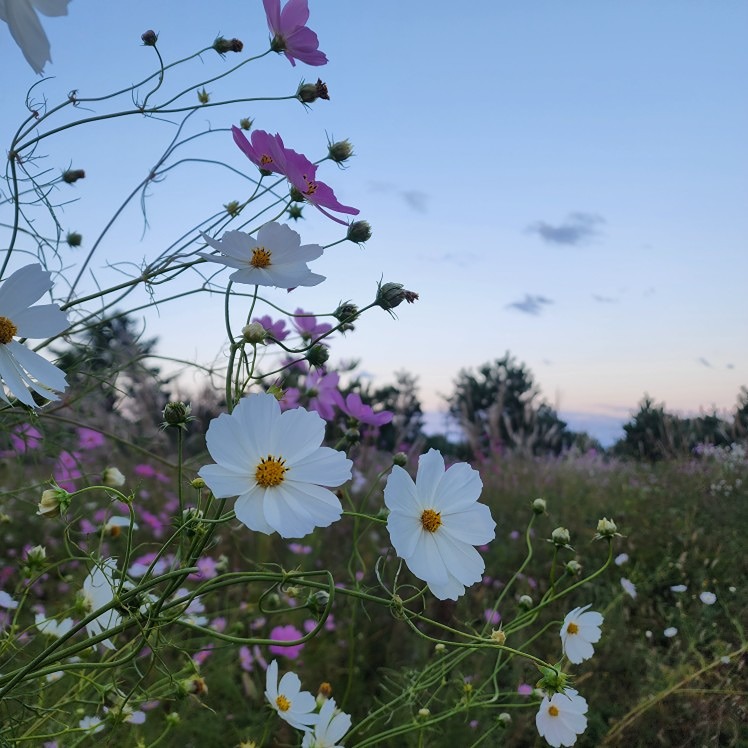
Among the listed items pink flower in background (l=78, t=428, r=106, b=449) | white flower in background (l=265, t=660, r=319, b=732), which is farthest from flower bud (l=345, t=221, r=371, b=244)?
pink flower in background (l=78, t=428, r=106, b=449)

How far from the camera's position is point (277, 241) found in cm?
75

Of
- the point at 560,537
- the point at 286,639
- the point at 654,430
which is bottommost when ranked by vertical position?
the point at 654,430

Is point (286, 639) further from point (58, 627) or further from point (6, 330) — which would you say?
point (6, 330)

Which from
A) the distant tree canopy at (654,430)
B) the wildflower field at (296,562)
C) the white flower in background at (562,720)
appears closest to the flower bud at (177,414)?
the wildflower field at (296,562)

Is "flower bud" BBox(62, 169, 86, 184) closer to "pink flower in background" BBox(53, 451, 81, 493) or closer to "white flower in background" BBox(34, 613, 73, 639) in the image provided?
"pink flower in background" BBox(53, 451, 81, 493)

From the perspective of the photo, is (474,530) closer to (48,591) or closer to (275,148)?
(275,148)

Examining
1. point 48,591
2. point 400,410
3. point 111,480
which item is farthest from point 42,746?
point 400,410

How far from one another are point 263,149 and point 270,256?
0.45ft

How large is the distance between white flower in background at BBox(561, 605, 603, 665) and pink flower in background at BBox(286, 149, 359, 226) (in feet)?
2.12

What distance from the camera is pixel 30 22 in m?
0.46

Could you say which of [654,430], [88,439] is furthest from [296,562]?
[654,430]

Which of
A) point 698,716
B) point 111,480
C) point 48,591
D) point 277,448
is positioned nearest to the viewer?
point 277,448

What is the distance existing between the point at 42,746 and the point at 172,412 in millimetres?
820

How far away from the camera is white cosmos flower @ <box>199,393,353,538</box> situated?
2.09 ft
